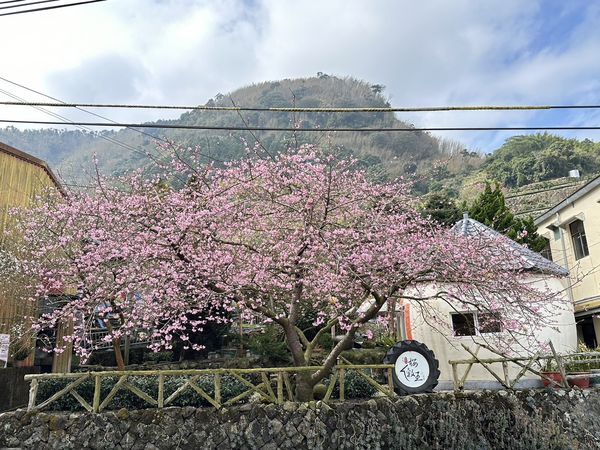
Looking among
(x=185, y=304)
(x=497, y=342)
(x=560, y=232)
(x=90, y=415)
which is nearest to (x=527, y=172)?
(x=560, y=232)

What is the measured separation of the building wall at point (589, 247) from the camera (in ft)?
50.5

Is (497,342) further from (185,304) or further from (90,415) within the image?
(90,415)

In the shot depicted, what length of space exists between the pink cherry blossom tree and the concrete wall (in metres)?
3.08

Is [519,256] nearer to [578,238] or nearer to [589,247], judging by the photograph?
[589,247]

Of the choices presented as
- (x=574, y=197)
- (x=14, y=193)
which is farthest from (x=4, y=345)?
(x=574, y=197)

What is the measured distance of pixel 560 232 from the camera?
1748 centimetres

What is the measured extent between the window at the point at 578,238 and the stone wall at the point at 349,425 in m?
8.05

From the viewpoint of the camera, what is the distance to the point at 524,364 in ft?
35.8

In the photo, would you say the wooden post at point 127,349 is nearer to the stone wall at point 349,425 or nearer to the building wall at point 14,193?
the building wall at point 14,193

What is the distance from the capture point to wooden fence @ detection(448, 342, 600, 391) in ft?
32.4

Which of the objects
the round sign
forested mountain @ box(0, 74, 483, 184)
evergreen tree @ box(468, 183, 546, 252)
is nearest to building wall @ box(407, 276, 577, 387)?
the round sign

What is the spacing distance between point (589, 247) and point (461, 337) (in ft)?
23.1

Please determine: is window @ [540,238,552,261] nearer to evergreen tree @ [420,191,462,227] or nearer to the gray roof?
evergreen tree @ [420,191,462,227]

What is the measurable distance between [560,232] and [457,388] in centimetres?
1064
